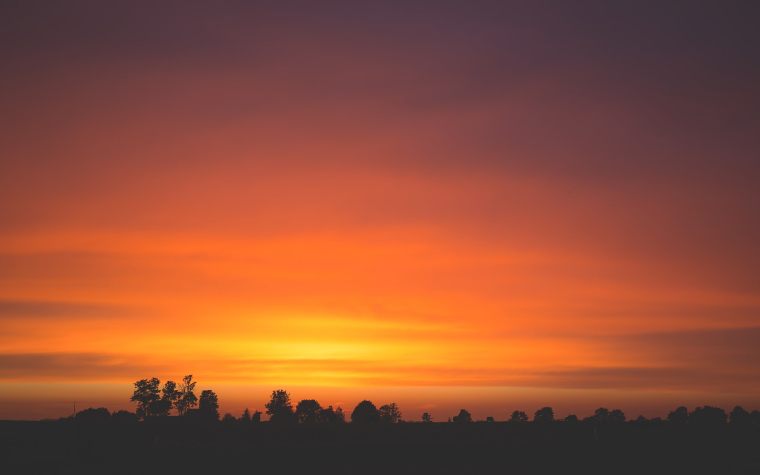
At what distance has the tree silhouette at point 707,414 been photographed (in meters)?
171

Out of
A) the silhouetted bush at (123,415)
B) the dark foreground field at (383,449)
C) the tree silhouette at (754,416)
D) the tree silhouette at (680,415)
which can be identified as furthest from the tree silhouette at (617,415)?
the silhouetted bush at (123,415)

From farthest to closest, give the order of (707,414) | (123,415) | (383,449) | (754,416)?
(754,416) < (707,414) < (123,415) < (383,449)

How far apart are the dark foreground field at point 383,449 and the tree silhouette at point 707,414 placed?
4679 inches

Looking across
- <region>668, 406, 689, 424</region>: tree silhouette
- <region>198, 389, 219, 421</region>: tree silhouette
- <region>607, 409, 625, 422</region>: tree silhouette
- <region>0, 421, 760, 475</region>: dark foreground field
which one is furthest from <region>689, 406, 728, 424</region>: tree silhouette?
<region>198, 389, 219, 421</region>: tree silhouette

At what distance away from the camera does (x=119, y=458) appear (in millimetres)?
52250

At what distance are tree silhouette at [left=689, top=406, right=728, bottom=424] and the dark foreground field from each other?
118857 mm

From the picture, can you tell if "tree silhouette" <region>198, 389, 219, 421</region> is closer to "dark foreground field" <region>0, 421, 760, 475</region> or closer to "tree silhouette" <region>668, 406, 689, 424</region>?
"dark foreground field" <region>0, 421, 760, 475</region>

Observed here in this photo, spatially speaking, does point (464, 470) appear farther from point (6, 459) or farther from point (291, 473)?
point (6, 459)

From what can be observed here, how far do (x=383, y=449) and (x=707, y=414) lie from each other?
161m

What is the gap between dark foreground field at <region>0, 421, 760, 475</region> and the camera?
162 feet

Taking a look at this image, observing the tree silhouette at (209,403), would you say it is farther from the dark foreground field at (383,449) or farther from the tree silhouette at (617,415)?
the tree silhouette at (617,415)

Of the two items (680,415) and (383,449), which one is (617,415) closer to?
(680,415)

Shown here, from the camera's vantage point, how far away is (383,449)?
60000 mm

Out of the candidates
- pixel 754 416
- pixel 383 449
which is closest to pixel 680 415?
pixel 754 416
